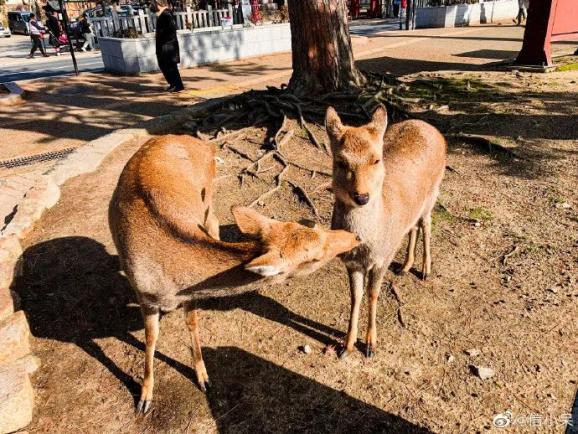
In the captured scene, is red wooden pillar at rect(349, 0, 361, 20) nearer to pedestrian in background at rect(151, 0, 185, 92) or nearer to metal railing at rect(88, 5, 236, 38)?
metal railing at rect(88, 5, 236, 38)

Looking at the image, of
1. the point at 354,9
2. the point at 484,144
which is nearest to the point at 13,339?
the point at 484,144

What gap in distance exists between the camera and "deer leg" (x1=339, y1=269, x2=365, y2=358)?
138 inches

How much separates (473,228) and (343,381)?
282 centimetres

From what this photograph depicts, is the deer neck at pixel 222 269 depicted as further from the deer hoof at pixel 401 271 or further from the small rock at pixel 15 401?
the deer hoof at pixel 401 271

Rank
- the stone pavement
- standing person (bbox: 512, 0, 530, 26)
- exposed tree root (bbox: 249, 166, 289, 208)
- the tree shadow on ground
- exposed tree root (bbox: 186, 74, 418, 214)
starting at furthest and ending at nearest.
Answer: standing person (bbox: 512, 0, 530, 26) < the stone pavement < exposed tree root (bbox: 186, 74, 418, 214) < exposed tree root (bbox: 249, 166, 289, 208) < the tree shadow on ground

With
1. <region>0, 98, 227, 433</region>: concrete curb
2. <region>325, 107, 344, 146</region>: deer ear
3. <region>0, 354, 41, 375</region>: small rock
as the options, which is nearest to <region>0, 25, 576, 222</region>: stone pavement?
<region>0, 98, 227, 433</region>: concrete curb

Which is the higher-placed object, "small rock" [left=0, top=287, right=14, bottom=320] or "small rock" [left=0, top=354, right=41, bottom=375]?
"small rock" [left=0, top=287, right=14, bottom=320]

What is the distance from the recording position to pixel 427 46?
1833 cm

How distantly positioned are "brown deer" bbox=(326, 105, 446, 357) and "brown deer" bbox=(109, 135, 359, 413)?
39cm

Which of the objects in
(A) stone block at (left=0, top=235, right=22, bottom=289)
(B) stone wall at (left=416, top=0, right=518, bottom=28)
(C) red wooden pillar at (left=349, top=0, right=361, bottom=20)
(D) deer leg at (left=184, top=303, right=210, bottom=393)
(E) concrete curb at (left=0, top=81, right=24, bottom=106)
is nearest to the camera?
(D) deer leg at (left=184, top=303, right=210, bottom=393)

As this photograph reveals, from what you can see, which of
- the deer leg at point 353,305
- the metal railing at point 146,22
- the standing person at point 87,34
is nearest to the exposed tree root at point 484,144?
the deer leg at point 353,305

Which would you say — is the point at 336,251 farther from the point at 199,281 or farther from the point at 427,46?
the point at 427,46

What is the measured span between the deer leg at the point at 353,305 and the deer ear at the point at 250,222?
1.13 metres

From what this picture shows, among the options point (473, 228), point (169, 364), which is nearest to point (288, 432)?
point (169, 364)
